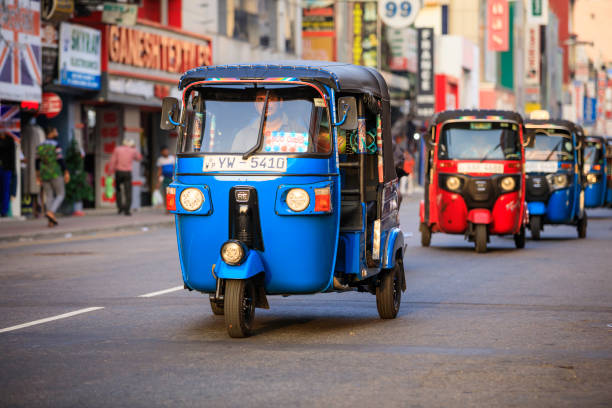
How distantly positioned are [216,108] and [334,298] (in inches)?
129

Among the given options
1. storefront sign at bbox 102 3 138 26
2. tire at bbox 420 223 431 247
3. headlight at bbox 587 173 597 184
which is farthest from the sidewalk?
headlight at bbox 587 173 597 184

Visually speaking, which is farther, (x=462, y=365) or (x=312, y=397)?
(x=462, y=365)

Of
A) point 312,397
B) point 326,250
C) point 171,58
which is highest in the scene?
point 171,58

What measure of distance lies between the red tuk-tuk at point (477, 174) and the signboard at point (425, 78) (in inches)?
1796

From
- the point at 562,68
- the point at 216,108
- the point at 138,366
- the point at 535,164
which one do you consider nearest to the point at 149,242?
the point at 535,164

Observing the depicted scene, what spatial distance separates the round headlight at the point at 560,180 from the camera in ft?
76.7

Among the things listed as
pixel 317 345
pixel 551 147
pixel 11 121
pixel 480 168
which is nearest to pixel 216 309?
pixel 317 345

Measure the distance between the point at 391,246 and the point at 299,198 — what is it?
62.3 inches

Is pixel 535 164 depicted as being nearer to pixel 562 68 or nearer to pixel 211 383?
pixel 211 383

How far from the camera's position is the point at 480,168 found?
64.6ft

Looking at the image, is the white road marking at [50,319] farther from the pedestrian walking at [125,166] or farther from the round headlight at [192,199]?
the pedestrian walking at [125,166]

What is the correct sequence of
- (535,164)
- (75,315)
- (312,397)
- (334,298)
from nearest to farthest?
1. (312,397)
2. (75,315)
3. (334,298)
4. (535,164)

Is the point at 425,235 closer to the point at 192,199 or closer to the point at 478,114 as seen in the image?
the point at 478,114

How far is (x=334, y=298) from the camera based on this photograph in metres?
12.6
